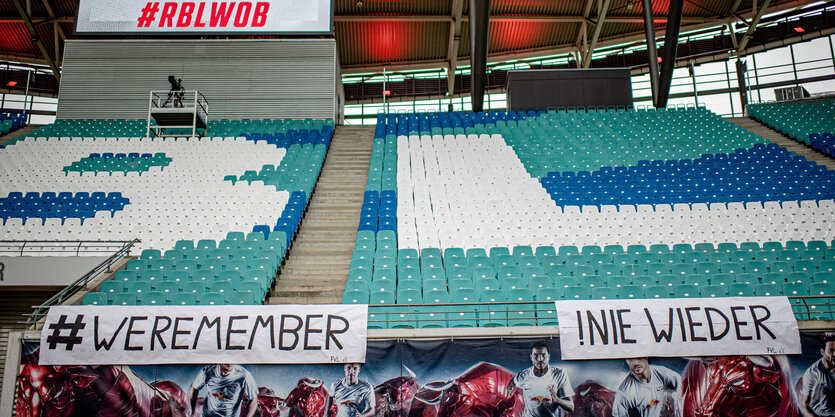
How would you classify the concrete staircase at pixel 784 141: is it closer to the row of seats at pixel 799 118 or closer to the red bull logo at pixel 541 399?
the row of seats at pixel 799 118

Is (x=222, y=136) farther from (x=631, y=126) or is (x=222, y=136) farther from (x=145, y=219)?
(x=631, y=126)

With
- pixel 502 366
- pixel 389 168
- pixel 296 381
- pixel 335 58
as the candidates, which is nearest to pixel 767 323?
pixel 502 366

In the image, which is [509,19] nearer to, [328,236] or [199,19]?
[199,19]

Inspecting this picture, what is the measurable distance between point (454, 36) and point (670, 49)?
8373 millimetres

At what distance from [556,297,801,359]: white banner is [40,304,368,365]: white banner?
2584 millimetres

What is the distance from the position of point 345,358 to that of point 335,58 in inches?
592

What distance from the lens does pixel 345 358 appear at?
621 cm

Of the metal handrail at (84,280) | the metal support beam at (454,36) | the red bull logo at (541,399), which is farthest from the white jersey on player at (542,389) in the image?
the metal support beam at (454,36)

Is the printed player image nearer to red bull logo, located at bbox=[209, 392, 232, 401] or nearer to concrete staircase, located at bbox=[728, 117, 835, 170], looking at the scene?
red bull logo, located at bbox=[209, 392, 232, 401]

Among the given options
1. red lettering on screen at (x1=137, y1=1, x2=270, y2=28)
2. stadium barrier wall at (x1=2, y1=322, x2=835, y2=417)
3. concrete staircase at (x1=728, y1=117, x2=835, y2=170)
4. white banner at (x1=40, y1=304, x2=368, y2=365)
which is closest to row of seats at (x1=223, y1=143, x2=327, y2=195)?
red lettering on screen at (x1=137, y1=1, x2=270, y2=28)

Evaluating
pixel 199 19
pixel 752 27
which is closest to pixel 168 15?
pixel 199 19

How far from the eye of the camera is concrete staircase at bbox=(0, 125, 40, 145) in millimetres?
16547

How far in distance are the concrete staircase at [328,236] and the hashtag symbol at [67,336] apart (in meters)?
2.54

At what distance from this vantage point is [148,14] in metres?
18.4
